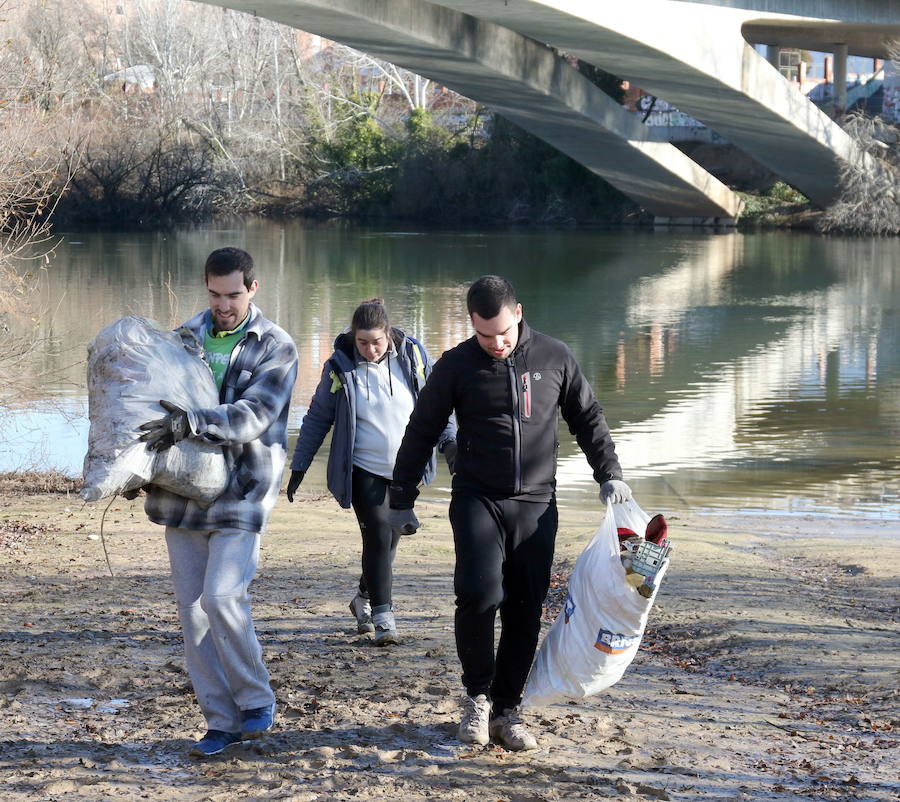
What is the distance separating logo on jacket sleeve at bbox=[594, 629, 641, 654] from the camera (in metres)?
4.26

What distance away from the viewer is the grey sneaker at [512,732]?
4.33m

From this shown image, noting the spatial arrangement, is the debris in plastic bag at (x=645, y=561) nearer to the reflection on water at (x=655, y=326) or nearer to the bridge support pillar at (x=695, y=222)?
the reflection on water at (x=655, y=326)

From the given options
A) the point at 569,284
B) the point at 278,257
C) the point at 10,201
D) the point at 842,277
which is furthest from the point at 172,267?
the point at 10,201

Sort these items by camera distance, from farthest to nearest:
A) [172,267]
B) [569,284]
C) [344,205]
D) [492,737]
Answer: [344,205] → [172,267] → [569,284] → [492,737]

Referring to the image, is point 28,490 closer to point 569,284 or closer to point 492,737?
point 492,737

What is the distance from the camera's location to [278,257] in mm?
34656

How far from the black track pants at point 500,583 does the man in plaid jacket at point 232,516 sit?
66 cm

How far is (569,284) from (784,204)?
2253cm

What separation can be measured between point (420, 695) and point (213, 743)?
0.93 m

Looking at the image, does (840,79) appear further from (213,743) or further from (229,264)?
(213,743)

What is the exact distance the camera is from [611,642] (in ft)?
14.0

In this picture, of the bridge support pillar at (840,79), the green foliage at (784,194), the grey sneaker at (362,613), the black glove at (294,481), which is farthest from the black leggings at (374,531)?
the bridge support pillar at (840,79)

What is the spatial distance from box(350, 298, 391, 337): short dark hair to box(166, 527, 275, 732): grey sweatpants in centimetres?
149

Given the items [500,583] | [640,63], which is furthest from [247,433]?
[640,63]
